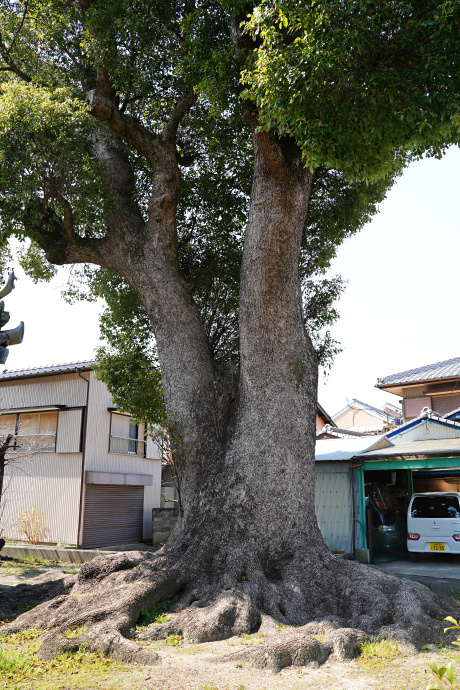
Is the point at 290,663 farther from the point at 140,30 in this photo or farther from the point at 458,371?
the point at 458,371

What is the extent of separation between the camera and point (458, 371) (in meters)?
19.7

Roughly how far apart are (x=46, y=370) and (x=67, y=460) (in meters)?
3.32

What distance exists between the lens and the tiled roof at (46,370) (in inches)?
691

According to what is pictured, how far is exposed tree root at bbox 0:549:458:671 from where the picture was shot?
18.1 feet

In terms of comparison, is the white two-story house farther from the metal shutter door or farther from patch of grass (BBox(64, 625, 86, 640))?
patch of grass (BBox(64, 625, 86, 640))

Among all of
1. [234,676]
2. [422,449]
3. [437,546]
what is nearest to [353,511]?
[437,546]

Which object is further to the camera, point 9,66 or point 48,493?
point 48,493

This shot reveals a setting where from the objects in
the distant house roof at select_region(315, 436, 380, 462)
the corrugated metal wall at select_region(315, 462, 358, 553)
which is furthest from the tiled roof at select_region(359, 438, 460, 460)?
the corrugated metal wall at select_region(315, 462, 358, 553)

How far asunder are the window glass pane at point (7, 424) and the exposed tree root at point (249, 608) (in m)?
11.3

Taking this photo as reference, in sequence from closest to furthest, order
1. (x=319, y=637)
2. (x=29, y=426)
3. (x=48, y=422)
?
1. (x=319, y=637)
2. (x=48, y=422)
3. (x=29, y=426)

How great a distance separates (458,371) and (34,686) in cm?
1814

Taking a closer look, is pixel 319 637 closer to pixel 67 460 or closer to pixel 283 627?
pixel 283 627

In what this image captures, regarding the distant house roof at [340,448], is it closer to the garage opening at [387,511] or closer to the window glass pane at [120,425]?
the garage opening at [387,511]

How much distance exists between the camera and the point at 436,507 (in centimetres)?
1373
